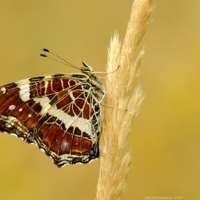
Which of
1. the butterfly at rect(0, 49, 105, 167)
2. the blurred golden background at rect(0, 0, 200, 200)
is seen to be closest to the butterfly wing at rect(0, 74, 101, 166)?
the butterfly at rect(0, 49, 105, 167)

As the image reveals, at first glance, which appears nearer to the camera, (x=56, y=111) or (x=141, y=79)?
(x=56, y=111)

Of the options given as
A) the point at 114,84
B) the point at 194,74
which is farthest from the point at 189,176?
the point at 114,84

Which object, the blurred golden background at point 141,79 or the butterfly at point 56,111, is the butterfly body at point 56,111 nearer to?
the butterfly at point 56,111

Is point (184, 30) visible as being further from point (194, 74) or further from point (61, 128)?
point (61, 128)

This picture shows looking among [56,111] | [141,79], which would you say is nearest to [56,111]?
[56,111]

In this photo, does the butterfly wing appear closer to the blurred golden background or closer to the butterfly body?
the butterfly body

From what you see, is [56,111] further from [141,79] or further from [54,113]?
[141,79]
